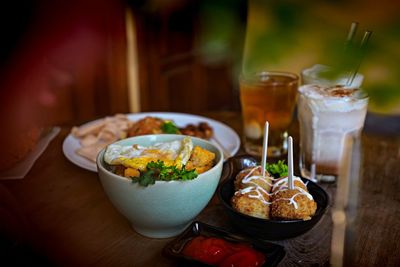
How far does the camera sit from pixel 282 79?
125cm

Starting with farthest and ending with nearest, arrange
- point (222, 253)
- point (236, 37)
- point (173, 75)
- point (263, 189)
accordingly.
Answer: point (173, 75) < point (263, 189) < point (222, 253) < point (236, 37)

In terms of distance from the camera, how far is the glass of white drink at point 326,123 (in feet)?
3.35

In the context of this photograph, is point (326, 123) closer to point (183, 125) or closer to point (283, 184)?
point (283, 184)

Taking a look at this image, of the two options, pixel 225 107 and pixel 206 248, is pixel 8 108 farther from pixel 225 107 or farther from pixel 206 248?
pixel 225 107

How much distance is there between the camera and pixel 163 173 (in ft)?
2.51

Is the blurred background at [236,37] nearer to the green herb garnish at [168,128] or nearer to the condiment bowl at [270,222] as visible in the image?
the condiment bowl at [270,222]

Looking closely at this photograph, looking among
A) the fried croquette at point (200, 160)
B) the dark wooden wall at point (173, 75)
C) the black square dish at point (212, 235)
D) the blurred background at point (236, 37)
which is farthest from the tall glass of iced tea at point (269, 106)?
the dark wooden wall at point (173, 75)

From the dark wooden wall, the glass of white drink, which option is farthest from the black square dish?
the dark wooden wall

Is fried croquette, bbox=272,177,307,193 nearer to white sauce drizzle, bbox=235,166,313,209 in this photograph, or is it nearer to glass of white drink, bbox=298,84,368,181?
white sauce drizzle, bbox=235,166,313,209

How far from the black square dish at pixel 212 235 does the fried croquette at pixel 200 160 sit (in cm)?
12

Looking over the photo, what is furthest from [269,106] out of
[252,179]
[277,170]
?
[252,179]

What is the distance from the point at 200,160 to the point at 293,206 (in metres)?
0.21

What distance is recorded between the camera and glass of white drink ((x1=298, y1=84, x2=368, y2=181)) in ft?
3.35

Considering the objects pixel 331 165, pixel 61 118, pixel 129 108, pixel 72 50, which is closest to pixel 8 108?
pixel 72 50
